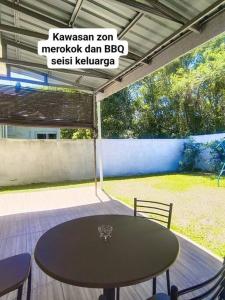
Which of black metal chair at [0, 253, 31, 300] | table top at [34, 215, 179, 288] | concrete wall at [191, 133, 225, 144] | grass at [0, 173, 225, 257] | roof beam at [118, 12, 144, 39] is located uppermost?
roof beam at [118, 12, 144, 39]

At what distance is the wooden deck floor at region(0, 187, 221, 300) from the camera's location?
76.2 inches

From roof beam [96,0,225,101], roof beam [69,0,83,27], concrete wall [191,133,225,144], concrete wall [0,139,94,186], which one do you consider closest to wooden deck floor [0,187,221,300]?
concrete wall [0,139,94,186]

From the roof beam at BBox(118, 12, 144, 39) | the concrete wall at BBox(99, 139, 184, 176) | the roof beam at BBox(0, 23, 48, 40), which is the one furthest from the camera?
the concrete wall at BBox(99, 139, 184, 176)

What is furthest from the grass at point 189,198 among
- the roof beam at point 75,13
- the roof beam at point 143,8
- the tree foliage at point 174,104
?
the tree foliage at point 174,104

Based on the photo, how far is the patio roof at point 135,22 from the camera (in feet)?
7.48

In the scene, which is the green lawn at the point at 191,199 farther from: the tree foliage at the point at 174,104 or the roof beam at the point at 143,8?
the tree foliage at the point at 174,104

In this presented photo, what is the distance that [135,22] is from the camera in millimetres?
2727

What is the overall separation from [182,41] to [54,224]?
10.5 feet

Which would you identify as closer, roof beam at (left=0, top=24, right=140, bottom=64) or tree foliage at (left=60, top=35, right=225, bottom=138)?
roof beam at (left=0, top=24, right=140, bottom=64)

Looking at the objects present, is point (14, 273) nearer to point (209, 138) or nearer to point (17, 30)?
point (17, 30)

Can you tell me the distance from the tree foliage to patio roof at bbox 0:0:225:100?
8.59 m

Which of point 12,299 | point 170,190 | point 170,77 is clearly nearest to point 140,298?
point 12,299

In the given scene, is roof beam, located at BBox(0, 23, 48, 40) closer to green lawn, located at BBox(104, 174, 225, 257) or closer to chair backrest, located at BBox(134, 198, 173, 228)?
chair backrest, located at BBox(134, 198, 173, 228)

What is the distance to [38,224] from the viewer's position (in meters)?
3.58
